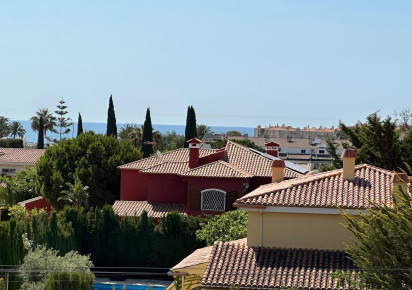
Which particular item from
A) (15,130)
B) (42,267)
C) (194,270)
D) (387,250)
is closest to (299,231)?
(194,270)

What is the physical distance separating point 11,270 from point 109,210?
957 centimetres

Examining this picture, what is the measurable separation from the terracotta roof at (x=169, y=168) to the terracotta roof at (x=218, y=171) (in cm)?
133

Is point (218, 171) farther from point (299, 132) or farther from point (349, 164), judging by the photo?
point (299, 132)

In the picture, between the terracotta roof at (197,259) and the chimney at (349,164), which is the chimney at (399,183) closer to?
Result: the chimney at (349,164)

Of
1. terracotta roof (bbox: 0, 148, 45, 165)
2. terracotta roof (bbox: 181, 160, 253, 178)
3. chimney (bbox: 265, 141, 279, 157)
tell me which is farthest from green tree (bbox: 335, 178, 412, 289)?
terracotta roof (bbox: 0, 148, 45, 165)

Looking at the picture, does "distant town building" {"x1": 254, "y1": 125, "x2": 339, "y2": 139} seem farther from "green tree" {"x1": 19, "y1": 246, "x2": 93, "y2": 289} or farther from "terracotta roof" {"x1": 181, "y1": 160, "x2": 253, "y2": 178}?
"green tree" {"x1": 19, "y1": 246, "x2": 93, "y2": 289}

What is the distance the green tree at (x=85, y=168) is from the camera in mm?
49062

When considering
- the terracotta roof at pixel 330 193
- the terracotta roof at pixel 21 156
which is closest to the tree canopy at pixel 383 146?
the terracotta roof at pixel 330 193

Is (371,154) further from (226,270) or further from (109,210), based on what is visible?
(226,270)

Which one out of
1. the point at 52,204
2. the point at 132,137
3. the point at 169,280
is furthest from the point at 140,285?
the point at 132,137

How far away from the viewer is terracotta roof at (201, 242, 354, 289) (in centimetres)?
2147

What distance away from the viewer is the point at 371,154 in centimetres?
4322

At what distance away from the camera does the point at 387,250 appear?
64.6ft

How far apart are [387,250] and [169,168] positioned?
25459 millimetres
